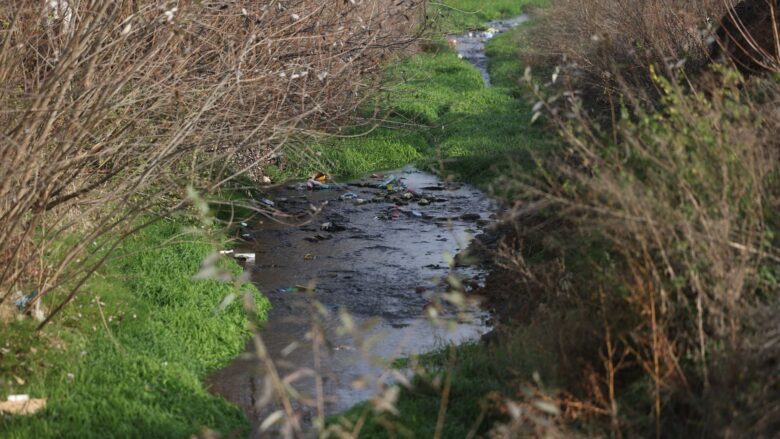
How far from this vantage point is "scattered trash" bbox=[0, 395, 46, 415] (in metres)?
5.21

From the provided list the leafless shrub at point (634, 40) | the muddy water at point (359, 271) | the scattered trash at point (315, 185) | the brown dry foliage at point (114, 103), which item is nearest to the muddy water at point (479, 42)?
the leafless shrub at point (634, 40)

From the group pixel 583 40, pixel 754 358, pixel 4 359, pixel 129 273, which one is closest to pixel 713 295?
pixel 754 358

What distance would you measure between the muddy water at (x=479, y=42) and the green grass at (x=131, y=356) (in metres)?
13.4

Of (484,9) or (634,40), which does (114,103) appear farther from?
(484,9)

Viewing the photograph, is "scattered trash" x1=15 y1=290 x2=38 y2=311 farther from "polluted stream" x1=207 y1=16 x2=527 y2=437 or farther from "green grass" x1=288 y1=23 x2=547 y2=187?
"green grass" x1=288 y1=23 x2=547 y2=187

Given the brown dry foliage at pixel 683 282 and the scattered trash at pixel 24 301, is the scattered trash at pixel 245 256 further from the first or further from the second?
the brown dry foliage at pixel 683 282

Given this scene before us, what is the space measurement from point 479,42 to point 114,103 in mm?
20991

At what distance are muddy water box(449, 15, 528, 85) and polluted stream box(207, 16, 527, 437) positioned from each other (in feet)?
29.6

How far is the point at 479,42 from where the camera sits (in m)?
26.3

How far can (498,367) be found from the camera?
17.9 feet

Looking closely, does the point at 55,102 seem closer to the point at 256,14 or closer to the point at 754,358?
the point at 256,14

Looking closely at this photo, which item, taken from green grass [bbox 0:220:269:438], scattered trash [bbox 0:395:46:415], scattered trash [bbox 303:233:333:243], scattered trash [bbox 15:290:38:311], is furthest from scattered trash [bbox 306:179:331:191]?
scattered trash [bbox 0:395:46:415]

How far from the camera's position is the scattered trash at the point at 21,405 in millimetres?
5215

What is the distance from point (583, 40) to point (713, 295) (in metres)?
9.61
